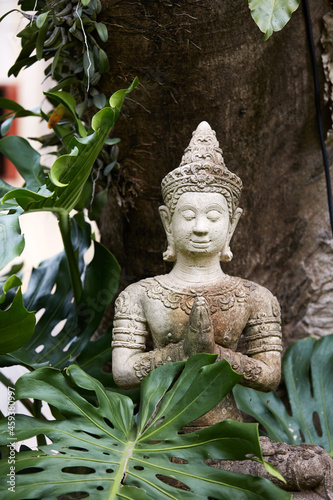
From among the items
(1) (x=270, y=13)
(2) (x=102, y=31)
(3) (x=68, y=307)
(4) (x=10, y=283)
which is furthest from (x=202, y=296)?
(2) (x=102, y=31)

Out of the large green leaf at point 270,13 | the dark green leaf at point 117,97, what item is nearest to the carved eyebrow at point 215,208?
the dark green leaf at point 117,97

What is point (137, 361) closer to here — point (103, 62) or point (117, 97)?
point (117, 97)

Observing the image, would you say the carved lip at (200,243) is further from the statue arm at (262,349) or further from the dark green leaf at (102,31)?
the dark green leaf at (102,31)

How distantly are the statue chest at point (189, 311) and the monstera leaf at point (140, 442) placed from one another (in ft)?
0.50

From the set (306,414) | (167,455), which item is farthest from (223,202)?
(306,414)

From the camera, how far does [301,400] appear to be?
7.49ft

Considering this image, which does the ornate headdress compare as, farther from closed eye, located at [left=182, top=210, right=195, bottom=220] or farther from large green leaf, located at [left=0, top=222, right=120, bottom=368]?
large green leaf, located at [left=0, top=222, right=120, bottom=368]

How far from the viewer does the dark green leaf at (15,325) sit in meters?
1.56

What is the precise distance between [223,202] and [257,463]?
27.8 inches

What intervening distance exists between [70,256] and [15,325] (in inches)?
22.9

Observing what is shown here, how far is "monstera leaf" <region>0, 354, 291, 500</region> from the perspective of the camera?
1437 mm

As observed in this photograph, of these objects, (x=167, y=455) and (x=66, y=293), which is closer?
(x=167, y=455)

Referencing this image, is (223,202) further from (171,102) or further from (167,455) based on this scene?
(167,455)

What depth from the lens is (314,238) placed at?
2668 mm
